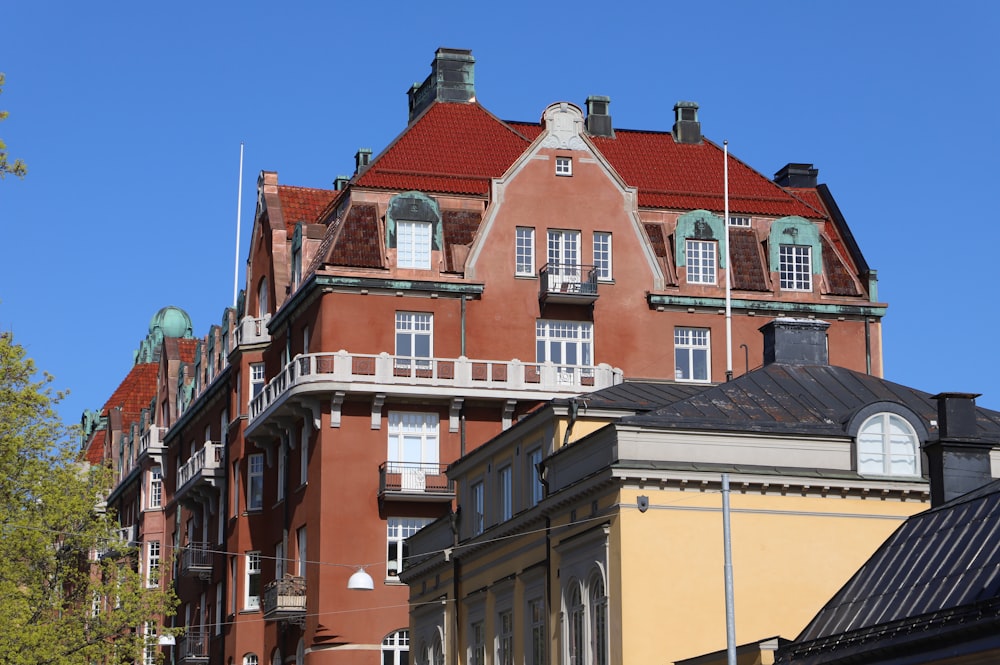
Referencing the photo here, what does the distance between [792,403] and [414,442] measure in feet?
72.0

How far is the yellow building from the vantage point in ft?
136

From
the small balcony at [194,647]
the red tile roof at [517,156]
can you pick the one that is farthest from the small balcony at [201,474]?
the red tile roof at [517,156]

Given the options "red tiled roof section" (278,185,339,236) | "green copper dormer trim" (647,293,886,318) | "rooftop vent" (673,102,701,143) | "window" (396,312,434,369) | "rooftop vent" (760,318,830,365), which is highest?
"rooftop vent" (673,102,701,143)

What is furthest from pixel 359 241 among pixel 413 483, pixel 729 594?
pixel 729 594

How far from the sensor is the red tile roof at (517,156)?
69.1 metres

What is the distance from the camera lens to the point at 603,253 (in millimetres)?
67875

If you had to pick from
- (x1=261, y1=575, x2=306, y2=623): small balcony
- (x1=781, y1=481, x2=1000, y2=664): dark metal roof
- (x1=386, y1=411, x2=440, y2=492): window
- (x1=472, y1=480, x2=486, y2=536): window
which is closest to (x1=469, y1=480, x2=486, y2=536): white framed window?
(x1=472, y1=480, x2=486, y2=536): window

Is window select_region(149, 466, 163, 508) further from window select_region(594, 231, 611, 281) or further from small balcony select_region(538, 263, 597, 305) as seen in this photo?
window select_region(594, 231, 611, 281)

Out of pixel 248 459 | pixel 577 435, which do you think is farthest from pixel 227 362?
pixel 577 435

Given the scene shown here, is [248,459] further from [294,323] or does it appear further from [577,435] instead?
[577,435]

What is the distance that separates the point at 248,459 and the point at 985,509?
1711 inches

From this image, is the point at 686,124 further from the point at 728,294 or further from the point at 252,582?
the point at 252,582

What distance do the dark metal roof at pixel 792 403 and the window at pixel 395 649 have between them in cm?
1997

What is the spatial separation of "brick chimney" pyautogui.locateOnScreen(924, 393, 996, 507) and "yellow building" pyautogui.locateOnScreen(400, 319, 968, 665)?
7.41 ft
